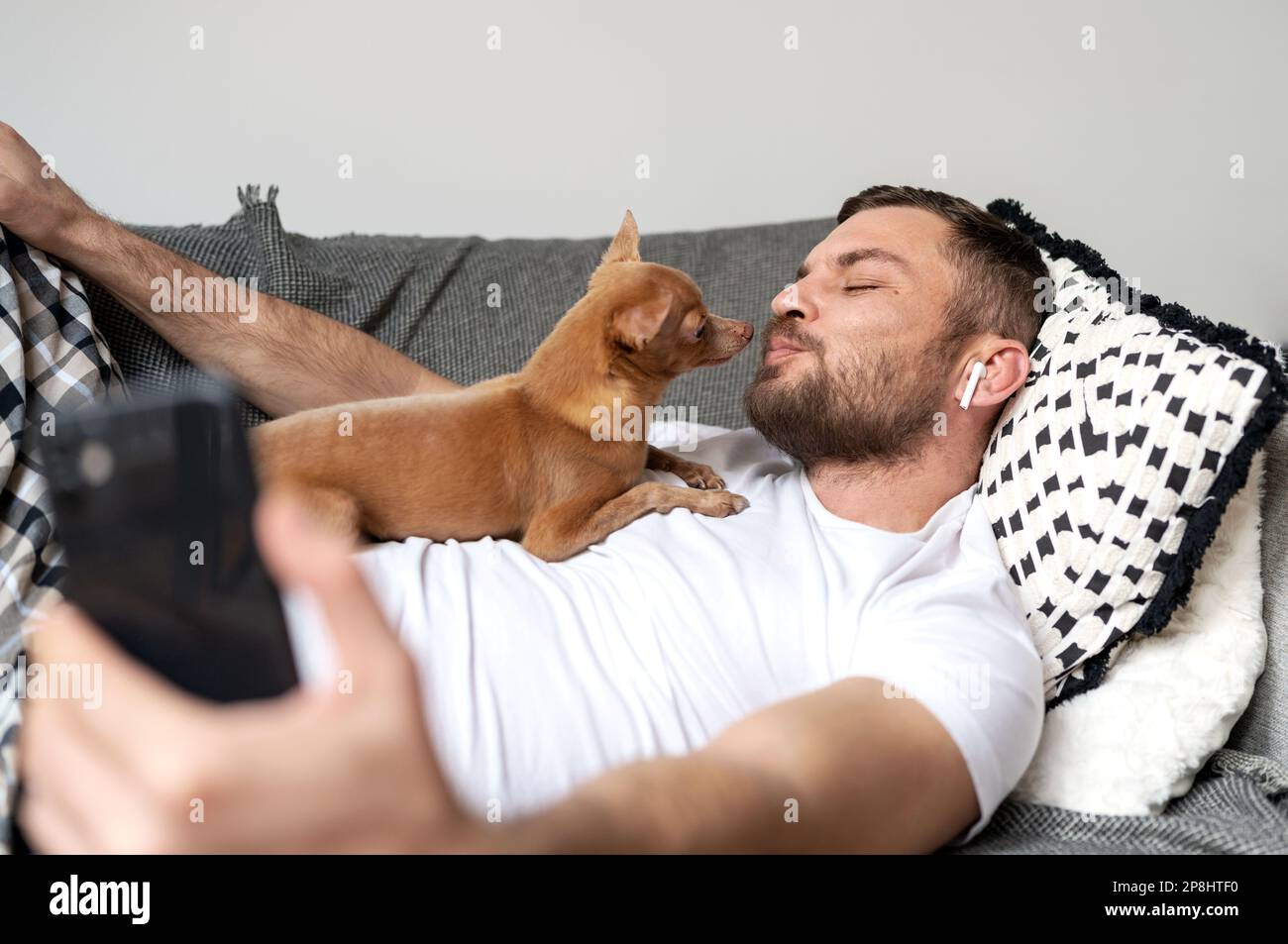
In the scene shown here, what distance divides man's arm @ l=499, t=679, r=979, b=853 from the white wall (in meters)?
2.49

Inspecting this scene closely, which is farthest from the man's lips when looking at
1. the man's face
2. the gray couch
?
the gray couch

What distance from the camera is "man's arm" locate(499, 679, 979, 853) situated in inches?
33.4

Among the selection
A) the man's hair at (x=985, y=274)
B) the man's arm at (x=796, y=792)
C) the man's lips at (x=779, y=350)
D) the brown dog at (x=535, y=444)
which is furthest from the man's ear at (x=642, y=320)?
the man's arm at (x=796, y=792)

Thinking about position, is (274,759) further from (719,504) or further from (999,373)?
(999,373)

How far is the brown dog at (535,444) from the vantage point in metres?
1.68

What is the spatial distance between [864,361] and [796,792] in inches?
37.8

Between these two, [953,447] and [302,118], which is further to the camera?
[302,118]

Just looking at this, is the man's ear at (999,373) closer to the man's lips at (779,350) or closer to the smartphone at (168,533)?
the man's lips at (779,350)

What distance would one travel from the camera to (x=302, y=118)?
329cm

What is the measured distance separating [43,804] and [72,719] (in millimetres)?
121

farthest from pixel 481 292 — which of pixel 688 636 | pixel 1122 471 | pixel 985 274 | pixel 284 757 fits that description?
pixel 284 757

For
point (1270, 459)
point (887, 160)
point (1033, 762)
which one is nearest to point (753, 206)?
point (887, 160)

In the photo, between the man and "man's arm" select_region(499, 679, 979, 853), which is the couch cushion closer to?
the man
